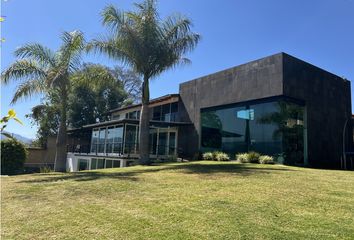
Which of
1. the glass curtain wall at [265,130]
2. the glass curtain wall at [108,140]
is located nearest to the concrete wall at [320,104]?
the glass curtain wall at [265,130]

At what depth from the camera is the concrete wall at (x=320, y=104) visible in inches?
746

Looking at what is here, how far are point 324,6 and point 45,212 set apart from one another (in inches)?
522

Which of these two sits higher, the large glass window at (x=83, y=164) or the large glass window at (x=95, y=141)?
the large glass window at (x=95, y=141)

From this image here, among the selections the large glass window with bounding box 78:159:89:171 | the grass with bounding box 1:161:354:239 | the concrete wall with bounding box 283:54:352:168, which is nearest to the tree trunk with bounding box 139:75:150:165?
the concrete wall with bounding box 283:54:352:168

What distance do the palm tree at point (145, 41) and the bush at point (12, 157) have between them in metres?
6.89

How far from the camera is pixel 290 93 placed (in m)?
18.4

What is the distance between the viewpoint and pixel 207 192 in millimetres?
8195

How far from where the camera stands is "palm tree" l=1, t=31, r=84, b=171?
1695 cm

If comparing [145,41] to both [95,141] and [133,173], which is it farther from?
[95,141]

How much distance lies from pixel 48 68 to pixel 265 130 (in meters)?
12.2

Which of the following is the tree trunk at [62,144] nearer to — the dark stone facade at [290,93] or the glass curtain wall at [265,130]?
the dark stone facade at [290,93]

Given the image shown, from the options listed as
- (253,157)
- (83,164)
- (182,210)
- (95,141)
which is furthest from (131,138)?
(182,210)

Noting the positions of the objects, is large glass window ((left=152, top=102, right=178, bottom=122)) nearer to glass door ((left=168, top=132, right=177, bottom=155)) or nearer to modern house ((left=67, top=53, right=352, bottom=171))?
modern house ((left=67, top=53, right=352, bottom=171))

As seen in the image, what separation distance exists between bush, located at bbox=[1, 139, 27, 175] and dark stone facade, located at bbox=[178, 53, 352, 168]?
11.1m
